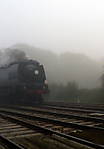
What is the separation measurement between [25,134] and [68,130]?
1.25 metres

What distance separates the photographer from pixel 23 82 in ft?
65.6

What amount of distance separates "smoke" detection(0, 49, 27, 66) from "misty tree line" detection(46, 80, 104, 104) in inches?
588

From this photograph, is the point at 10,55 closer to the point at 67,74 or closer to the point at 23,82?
the point at 67,74

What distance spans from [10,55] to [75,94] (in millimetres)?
22822

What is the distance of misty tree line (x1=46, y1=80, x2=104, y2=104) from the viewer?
74.5 ft

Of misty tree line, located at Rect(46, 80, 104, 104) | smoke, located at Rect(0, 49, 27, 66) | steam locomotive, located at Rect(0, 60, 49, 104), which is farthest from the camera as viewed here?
smoke, located at Rect(0, 49, 27, 66)

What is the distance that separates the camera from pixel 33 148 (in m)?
6.00

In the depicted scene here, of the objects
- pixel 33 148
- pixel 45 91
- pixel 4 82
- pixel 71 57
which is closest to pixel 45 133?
pixel 33 148

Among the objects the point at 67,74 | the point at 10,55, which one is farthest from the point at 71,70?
the point at 10,55

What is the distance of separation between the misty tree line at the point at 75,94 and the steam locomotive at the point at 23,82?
188 inches

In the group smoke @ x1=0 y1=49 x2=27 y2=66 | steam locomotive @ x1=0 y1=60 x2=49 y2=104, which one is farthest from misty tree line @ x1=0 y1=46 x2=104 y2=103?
steam locomotive @ x1=0 y1=60 x2=49 y2=104

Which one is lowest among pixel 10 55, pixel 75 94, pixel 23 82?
pixel 75 94

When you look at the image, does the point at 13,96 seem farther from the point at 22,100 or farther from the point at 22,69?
the point at 22,69

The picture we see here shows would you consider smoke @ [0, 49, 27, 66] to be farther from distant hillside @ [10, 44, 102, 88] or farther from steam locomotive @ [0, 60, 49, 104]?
steam locomotive @ [0, 60, 49, 104]
